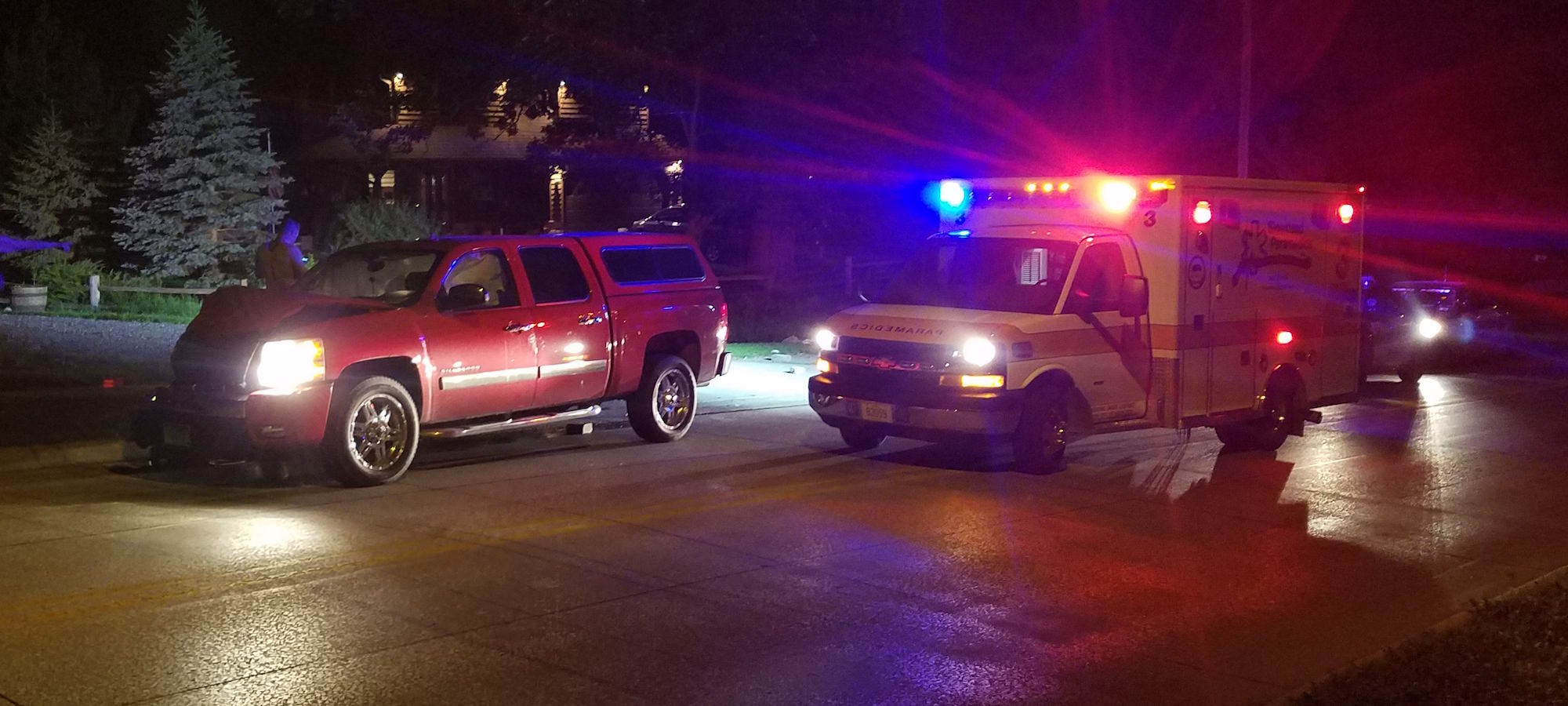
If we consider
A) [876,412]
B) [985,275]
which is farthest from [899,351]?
[985,275]

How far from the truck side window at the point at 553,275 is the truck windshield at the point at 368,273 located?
87 cm

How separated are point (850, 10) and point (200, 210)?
1606 cm

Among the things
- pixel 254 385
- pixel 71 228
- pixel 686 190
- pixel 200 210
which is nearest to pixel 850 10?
pixel 686 190

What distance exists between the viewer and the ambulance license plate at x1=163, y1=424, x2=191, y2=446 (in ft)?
34.0

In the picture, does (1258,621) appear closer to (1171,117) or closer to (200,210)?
(1171,117)

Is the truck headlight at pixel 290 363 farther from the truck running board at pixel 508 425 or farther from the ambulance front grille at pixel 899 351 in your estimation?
the ambulance front grille at pixel 899 351

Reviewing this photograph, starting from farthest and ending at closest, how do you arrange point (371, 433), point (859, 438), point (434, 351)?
point (859, 438), point (434, 351), point (371, 433)

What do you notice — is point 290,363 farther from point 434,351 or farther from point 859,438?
point 859,438

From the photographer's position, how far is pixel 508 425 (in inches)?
455

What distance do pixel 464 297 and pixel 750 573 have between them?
12.9 feet

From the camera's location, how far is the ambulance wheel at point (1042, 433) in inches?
448

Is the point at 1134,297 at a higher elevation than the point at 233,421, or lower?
higher

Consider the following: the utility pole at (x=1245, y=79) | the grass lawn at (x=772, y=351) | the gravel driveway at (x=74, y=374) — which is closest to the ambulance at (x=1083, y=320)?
the gravel driveway at (x=74, y=374)

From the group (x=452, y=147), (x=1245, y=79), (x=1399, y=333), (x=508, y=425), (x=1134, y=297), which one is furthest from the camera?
(x=452, y=147)
